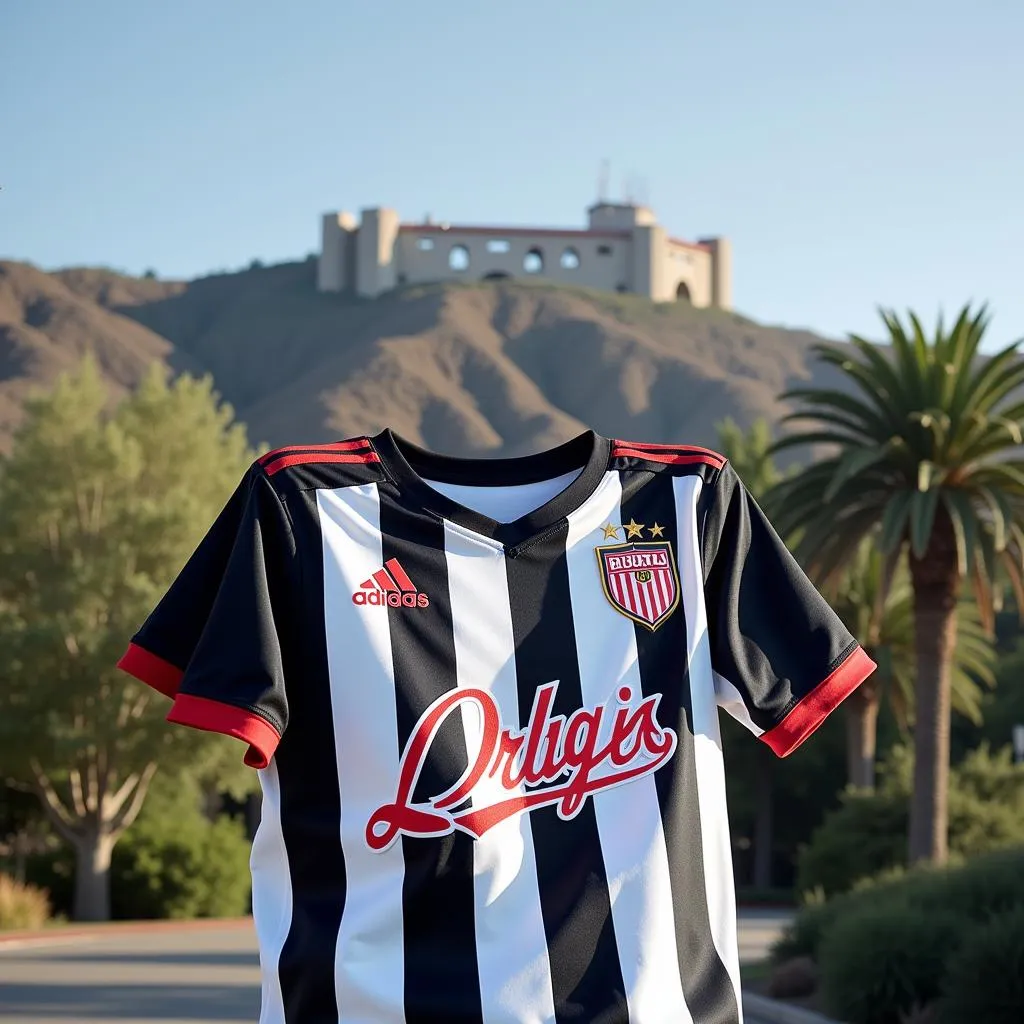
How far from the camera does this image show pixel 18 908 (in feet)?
98.6

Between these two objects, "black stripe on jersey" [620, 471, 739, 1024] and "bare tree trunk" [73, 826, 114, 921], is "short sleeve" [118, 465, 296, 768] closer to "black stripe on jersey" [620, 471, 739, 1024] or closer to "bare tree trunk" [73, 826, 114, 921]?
"black stripe on jersey" [620, 471, 739, 1024]

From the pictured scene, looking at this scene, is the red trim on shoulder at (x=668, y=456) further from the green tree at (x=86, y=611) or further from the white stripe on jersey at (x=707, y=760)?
the green tree at (x=86, y=611)

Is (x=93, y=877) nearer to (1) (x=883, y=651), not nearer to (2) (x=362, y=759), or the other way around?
(1) (x=883, y=651)

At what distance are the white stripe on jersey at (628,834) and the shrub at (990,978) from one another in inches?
353

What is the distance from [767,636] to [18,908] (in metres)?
29.3

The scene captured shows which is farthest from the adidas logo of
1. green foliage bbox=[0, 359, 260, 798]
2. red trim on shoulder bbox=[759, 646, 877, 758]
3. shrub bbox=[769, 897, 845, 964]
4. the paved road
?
green foliage bbox=[0, 359, 260, 798]

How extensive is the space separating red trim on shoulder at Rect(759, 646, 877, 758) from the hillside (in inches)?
5024

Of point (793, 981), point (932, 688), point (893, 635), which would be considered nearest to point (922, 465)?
point (932, 688)

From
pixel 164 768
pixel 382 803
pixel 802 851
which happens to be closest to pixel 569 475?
pixel 382 803

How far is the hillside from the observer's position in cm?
14488

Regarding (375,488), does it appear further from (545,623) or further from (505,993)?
(505,993)

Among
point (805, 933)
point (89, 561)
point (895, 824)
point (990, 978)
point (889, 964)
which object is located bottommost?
point (895, 824)

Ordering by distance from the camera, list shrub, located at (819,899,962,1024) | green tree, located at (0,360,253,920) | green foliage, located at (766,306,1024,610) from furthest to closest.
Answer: green tree, located at (0,360,253,920), green foliage, located at (766,306,1024,610), shrub, located at (819,899,962,1024)

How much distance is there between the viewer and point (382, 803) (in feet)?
9.57
